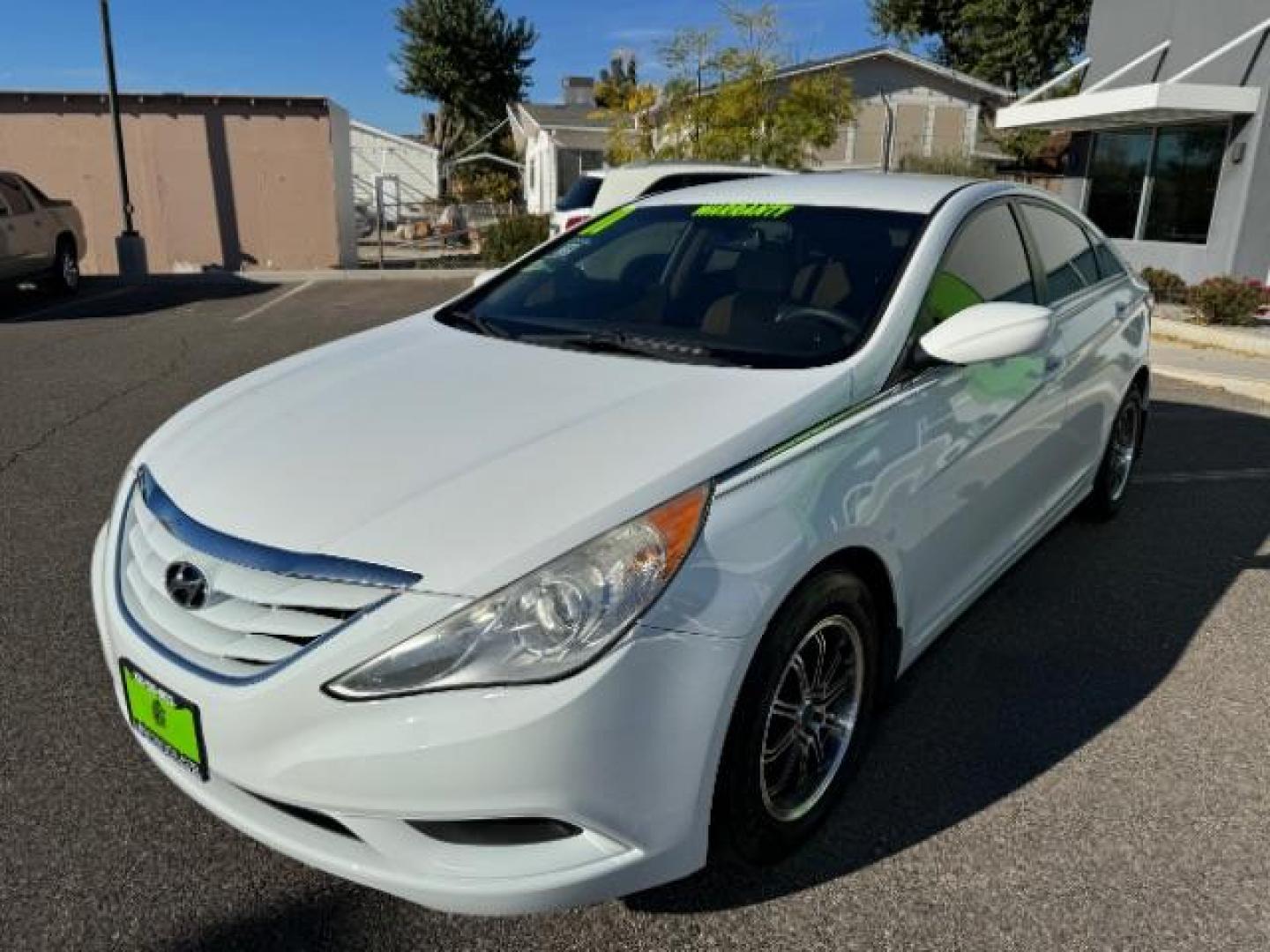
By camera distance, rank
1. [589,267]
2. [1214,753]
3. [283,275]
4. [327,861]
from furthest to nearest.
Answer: [283,275] < [589,267] < [1214,753] < [327,861]

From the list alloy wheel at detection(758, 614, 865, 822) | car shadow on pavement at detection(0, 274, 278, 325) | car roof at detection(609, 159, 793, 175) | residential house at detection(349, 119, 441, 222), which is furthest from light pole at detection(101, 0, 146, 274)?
residential house at detection(349, 119, 441, 222)

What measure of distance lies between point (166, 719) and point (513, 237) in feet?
58.1

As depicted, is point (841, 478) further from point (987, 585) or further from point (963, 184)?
point (963, 184)

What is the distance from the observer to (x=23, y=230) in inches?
484

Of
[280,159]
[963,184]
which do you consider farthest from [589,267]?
[280,159]

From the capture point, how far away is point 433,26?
44625 mm

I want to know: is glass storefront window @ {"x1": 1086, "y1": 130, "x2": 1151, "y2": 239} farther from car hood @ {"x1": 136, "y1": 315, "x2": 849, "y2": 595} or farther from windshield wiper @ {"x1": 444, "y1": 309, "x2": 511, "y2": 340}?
car hood @ {"x1": 136, "y1": 315, "x2": 849, "y2": 595}

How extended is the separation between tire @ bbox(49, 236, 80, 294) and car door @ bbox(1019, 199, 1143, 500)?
1360 cm

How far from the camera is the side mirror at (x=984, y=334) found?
2555 millimetres

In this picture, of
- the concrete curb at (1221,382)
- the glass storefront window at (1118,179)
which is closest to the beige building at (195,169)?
the glass storefront window at (1118,179)

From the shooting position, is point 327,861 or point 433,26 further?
point 433,26

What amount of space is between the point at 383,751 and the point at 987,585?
2.17 meters

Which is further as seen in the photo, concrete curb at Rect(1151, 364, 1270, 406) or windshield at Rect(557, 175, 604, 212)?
windshield at Rect(557, 175, 604, 212)

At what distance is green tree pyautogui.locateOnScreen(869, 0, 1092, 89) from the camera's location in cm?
3475
